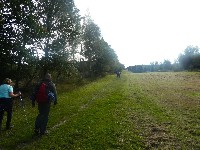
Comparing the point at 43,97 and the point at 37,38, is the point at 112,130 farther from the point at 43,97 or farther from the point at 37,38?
the point at 37,38

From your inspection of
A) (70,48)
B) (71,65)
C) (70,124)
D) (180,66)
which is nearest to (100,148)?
(70,124)

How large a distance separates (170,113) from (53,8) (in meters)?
29.4

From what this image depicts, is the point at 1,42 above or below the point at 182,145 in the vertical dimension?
above

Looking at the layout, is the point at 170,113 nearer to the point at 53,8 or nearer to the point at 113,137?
the point at 113,137

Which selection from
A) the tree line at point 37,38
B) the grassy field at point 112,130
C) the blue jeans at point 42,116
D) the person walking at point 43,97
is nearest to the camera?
the grassy field at point 112,130

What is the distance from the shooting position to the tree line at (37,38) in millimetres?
33281

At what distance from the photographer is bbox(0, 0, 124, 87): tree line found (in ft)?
109

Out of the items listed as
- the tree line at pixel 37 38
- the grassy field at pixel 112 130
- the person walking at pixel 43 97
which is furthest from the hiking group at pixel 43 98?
the tree line at pixel 37 38

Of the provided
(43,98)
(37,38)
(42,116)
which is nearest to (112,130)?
(42,116)

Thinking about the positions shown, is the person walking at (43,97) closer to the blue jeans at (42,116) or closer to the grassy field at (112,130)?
the blue jeans at (42,116)

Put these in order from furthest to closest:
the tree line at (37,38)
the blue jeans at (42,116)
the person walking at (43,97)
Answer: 1. the tree line at (37,38)
2. the blue jeans at (42,116)
3. the person walking at (43,97)

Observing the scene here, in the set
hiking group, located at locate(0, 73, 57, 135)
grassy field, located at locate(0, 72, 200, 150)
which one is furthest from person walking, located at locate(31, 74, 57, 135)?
grassy field, located at locate(0, 72, 200, 150)

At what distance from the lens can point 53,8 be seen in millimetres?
45344

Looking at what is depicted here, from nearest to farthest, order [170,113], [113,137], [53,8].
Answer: [113,137] < [170,113] < [53,8]
